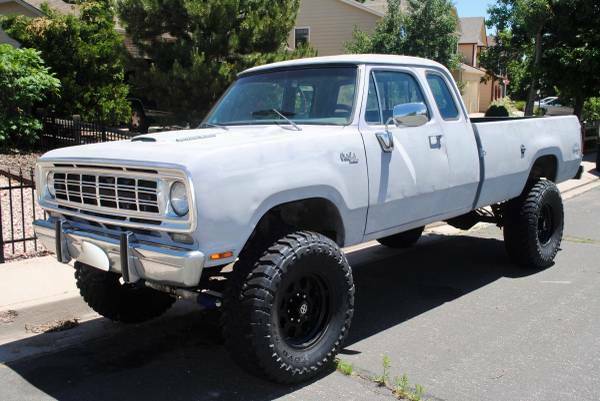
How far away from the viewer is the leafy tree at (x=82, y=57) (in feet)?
49.2

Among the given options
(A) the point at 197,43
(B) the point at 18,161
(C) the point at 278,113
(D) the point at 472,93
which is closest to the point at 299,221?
(C) the point at 278,113

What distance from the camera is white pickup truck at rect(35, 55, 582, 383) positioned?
3.70 m

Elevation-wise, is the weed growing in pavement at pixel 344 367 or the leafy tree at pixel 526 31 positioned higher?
the leafy tree at pixel 526 31

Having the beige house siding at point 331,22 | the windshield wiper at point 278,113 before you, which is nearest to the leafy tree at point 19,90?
the windshield wiper at point 278,113

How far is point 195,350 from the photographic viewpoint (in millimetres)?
4793

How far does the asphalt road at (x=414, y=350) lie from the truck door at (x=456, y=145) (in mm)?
973

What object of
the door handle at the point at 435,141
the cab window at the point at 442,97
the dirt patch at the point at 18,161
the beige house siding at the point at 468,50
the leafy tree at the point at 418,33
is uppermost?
the beige house siding at the point at 468,50

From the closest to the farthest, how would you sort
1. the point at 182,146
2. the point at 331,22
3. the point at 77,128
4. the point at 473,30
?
the point at 182,146 → the point at 77,128 → the point at 331,22 → the point at 473,30

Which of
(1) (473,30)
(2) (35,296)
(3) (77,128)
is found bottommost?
(2) (35,296)

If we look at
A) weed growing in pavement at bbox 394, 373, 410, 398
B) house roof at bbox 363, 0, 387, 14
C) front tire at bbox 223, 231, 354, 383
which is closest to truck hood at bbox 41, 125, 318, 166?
front tire at bbox 223, 231, 354, 383

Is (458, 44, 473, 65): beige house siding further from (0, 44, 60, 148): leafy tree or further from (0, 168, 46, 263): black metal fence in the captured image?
(0, 168, 46, 263): black metal fence

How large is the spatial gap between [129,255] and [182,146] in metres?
0.73

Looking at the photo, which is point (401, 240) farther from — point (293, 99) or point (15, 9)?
point (15, 9)

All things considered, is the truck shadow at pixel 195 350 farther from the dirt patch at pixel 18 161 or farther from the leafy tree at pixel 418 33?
the leafy tree at pixel 418 33
